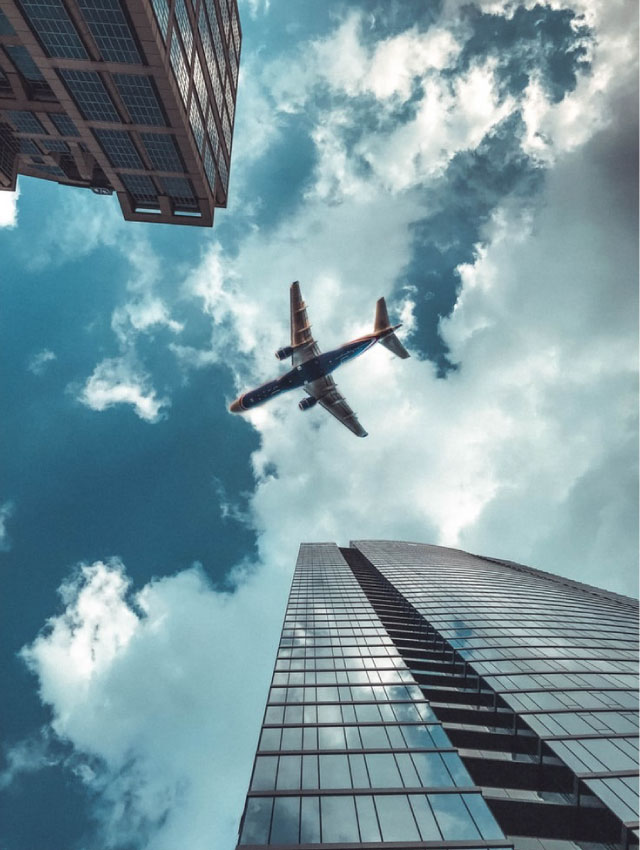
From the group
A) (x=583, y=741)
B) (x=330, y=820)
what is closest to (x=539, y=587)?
(x=583, y=741)

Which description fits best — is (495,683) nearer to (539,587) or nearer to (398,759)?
(398,759)

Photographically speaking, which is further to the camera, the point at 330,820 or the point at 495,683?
the point at 495,683

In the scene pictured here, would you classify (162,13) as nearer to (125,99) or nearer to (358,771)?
(125,99)

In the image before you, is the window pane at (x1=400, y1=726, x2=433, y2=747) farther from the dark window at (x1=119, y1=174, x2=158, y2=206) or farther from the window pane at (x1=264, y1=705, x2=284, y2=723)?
the dark window at (x1=119, y1=174, x2=158, y2=206)

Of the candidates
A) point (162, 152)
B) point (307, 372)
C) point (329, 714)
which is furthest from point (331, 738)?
point (162, 152)

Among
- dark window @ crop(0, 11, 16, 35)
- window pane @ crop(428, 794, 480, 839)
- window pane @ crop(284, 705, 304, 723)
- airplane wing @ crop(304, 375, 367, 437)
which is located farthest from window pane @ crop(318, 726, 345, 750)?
dark window @ crop(0, 11, 16, 35)

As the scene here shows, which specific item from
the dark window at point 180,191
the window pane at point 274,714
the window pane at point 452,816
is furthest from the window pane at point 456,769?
the dark window at point 180,191
